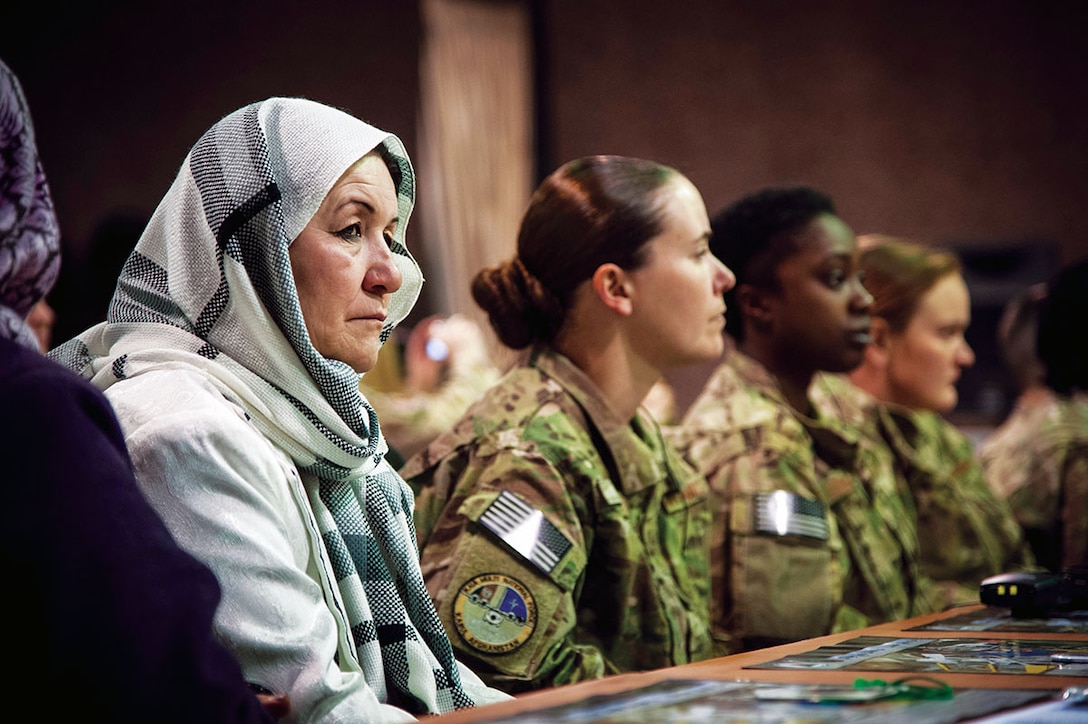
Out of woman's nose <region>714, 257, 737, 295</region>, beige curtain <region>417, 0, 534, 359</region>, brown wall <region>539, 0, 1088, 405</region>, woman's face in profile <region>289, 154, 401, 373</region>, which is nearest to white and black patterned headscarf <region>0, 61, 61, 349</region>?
woman's face in profile <region>289, 154, 401, 373</region>

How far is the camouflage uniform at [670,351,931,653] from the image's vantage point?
266 centimetres

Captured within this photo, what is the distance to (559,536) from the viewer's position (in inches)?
81.3

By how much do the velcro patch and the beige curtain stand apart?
4.96 metres

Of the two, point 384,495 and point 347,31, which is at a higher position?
point 347,31

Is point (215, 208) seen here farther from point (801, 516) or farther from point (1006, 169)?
point (1006, 169)

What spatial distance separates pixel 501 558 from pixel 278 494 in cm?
65

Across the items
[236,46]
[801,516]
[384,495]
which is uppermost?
[236,46]

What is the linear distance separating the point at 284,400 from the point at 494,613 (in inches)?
25.1

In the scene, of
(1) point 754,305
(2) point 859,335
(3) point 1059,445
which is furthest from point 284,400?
(3) point 1059,445

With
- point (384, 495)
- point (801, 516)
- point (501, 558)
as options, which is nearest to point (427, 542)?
point (501, 558)

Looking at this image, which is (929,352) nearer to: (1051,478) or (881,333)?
(881,333)

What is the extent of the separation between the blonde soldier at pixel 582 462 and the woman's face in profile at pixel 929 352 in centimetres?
138

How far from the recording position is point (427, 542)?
2.16 meters

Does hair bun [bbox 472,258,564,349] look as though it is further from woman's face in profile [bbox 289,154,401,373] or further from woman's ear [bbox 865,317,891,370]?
woman's ear [bbox 865,317,891,370]
